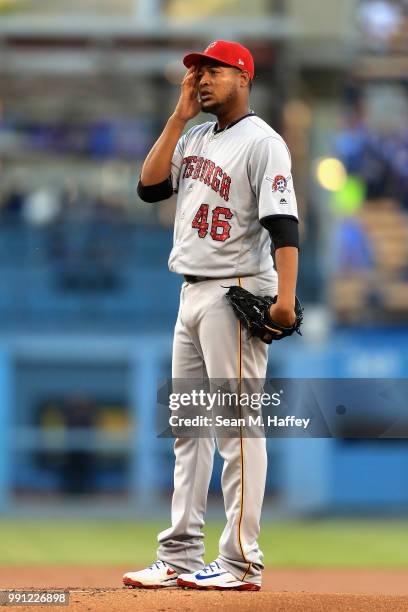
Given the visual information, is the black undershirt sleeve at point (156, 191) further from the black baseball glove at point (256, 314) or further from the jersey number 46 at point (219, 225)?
the black baseball glove at point (256, 314)

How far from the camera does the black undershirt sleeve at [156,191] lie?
4.17 meters

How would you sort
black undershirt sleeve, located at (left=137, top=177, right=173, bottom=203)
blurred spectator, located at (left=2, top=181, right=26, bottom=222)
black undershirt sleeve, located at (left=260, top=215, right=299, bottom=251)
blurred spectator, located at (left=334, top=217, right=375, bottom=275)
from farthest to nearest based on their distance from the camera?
blurred spectator, located at (left=2, top=181, right=26, bottom=222)
blurred spectator, located at (left=334, top=217, right=375, bottom=275)
black undershirt sleeve, located at (left=137, top=177, right=173, bottom=203)
black undershirt sleeve, located at (left=260, top=215, right=299, bottom=251)

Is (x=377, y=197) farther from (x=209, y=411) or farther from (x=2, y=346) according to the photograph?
(x=209, y=411)

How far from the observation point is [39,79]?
53.5ft

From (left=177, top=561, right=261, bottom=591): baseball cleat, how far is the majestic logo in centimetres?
127

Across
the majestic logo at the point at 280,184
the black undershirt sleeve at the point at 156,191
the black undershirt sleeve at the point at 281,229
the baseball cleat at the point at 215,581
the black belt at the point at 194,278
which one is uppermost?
the black undershirt sleeve at the point at 156,191

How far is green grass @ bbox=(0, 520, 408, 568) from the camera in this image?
9.67m

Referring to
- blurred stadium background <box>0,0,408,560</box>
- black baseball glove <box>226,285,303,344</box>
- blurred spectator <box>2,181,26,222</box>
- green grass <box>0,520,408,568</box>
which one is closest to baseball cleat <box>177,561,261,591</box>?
black baseball glove <box>226,285,303,344</box>

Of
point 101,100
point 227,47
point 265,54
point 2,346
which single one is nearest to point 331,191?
point 265,54

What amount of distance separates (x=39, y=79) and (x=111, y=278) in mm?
3064

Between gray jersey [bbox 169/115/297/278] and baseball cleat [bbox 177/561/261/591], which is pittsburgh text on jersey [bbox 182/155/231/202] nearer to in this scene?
gray jersey [bbox 169/115/297/278]

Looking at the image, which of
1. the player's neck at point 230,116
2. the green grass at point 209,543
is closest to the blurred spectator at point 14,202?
the green grass at point 209,543

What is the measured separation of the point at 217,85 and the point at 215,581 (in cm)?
164

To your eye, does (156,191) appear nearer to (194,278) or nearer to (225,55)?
(194,278)
